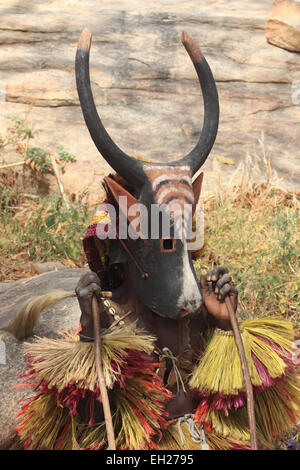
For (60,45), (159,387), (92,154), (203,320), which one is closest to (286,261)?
(203,320)

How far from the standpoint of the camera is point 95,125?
6.46ft

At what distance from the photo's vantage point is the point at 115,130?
6.16m

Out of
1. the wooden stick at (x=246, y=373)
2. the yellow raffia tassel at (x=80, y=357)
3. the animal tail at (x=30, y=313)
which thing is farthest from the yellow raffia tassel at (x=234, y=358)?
the animal tail at (x=30, y=313)

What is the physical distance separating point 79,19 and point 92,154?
77.8 inches

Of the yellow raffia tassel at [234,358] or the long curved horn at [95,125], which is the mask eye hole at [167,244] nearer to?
the long curved horn at [95,125]

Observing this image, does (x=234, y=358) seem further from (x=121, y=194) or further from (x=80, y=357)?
(x=121, y=194)

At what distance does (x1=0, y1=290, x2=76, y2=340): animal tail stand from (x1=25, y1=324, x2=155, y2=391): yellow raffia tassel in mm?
558

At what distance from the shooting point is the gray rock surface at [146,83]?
6.11 meters

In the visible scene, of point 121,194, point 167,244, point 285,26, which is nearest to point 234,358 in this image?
point 167,244

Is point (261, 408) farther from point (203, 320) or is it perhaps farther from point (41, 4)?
point (41, 4)

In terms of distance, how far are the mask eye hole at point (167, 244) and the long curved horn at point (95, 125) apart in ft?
0.78

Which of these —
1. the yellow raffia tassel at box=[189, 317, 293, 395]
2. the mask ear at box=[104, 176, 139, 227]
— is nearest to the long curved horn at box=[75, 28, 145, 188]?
Answer: the mask ear at box=[104, 176, 139, 227]

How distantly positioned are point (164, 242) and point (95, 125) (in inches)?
19.0

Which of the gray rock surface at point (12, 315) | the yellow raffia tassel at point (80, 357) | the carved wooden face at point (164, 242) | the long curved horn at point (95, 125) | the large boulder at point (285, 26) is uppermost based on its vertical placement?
the large boulder at point (285, 26)
